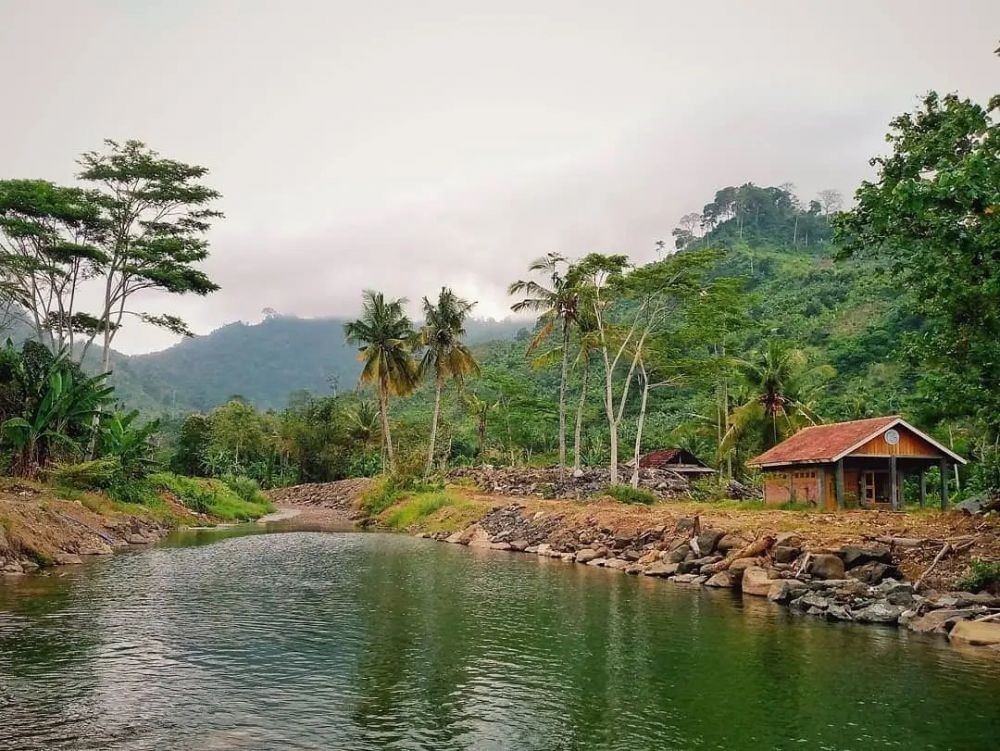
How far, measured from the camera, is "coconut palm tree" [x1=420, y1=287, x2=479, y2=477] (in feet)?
166

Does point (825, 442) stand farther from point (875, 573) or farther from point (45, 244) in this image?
point (45, 244)

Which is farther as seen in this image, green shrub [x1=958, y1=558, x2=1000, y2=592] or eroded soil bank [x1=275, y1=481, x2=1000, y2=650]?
eroded soil bank [x1=275, y1=481, x2=1000, y2=650]

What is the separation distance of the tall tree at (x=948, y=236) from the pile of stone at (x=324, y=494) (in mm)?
50689

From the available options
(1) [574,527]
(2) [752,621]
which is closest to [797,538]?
(2) [752,621]

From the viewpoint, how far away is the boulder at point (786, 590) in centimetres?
1898

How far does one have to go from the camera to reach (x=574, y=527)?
103 feet

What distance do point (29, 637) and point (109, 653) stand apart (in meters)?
2.04

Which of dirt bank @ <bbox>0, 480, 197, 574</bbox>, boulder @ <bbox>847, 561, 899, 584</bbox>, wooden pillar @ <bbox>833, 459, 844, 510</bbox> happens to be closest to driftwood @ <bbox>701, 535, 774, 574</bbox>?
boulder @ <bbox>847, 561, 899, 584</bbox>

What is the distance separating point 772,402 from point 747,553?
29.8 metres

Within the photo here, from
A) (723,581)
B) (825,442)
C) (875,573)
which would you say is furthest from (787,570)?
(825,442)

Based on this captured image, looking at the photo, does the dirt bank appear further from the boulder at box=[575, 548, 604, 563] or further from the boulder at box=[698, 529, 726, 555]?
the boulder at box=[698, 529, 726, 555]

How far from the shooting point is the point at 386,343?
172 feet

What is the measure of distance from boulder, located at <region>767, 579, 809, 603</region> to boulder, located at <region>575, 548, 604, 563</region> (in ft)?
29.3

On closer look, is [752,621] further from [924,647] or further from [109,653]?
[109,653]
